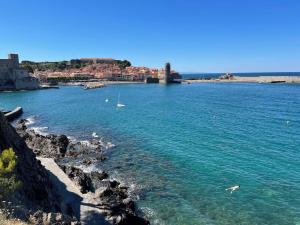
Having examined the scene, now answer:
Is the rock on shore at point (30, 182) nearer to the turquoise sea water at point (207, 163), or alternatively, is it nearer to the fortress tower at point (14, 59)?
the turquoise sea water at point (207, 163)

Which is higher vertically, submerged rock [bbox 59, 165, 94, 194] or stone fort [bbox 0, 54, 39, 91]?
stone fort [bbox 0, 54, 39, 91]

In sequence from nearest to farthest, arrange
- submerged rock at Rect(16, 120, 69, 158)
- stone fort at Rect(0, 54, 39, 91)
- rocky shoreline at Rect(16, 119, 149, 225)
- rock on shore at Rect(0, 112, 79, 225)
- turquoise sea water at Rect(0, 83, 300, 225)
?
rock on shore at Rect(0, 112, 79, 225)
rocky shoreline at Rect(16, 119, 149, 225)
turquoise sea water at Rect(0, 83, 300, 225)
submerged rock at Rect(16, 120, 69, 158)
stone fort at Rect(0, 54, 39, 91)

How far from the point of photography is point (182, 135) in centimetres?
4466

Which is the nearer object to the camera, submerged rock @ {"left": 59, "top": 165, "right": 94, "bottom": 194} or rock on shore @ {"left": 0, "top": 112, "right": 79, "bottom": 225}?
rock on shore @ {"left": 0, "top": 112, "right": 79, "bottom": 225}

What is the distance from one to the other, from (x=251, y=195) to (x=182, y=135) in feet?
65.1

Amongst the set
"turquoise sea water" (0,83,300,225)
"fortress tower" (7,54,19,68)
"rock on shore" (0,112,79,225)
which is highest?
"fortress tower" (7,54,19,68)

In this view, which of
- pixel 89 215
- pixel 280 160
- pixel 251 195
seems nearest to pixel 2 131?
pixel 89 215

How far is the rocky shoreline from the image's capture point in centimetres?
2061

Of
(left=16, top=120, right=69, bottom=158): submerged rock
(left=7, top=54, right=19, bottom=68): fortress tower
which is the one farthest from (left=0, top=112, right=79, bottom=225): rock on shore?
(left=7, top=54, right=19, bottom=68): fortress tower

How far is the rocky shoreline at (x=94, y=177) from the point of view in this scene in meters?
20.6

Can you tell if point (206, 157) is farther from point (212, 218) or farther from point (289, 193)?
point (212, 218)

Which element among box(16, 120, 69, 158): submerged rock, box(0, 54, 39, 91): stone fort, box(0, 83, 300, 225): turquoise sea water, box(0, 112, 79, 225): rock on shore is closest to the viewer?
box(0, 112, 79, 225): rock on shore

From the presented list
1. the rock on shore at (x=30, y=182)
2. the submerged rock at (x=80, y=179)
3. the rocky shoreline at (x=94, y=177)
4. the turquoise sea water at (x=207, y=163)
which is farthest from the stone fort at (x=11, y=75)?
the rock on shore at (x=30, y=182)

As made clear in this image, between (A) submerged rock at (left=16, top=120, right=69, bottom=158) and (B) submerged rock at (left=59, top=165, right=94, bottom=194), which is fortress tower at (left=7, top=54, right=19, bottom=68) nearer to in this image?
(A) submerged rock at (left=16, top=120, right=69, bottom=158)
